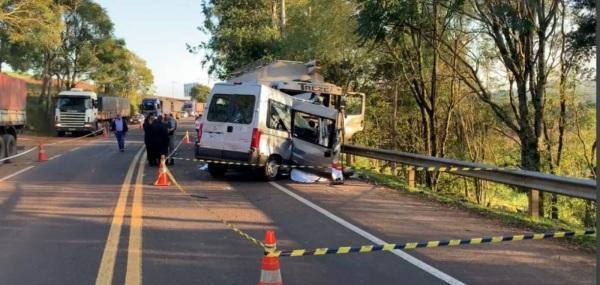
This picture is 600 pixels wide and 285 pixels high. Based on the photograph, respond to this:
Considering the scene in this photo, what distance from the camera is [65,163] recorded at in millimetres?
18312

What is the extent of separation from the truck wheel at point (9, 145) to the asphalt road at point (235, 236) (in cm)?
650

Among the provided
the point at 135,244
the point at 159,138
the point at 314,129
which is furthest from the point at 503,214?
the point at 159,138

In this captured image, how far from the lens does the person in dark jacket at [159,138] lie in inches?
679

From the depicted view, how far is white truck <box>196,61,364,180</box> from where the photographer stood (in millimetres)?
13445

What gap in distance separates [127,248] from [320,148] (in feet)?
26.8

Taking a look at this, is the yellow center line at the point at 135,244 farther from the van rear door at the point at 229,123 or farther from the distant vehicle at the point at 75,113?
the distant vehicle at the point at 75,113

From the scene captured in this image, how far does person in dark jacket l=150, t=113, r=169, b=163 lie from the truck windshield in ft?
75.9

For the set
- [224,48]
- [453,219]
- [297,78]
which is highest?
[224,48]

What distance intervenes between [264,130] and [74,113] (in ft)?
92.5

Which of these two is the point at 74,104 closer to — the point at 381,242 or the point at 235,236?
the point at 235,236

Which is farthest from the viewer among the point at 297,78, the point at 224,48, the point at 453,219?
the point at 224,48

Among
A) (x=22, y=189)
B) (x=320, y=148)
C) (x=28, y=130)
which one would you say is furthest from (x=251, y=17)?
(x=22, y=189)

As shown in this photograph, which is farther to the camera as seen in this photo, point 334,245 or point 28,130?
point 28,130

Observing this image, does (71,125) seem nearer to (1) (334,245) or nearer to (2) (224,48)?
(2) (224,48)
